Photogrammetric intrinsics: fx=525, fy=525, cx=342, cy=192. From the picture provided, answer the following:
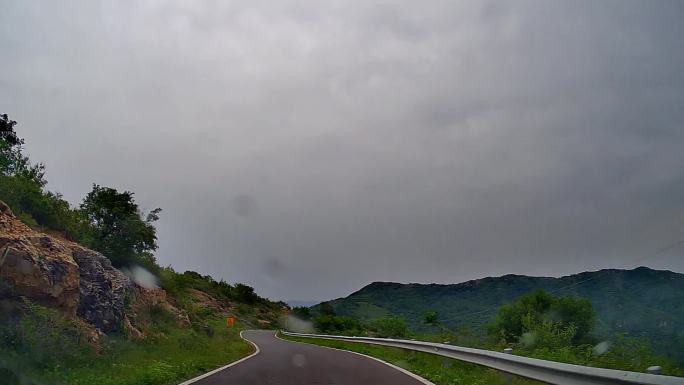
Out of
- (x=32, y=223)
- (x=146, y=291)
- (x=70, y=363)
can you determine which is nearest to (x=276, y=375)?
(x=70, y=363)

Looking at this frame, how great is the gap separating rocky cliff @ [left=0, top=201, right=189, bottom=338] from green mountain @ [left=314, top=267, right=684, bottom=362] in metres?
16.3

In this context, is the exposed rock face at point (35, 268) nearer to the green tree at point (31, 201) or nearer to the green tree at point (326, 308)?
the green tree at point (31, 201)

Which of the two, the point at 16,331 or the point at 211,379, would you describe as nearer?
the point at 16,331

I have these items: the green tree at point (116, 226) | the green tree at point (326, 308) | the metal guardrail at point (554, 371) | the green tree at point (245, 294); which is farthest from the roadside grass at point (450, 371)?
the green tree at point (245, 294)

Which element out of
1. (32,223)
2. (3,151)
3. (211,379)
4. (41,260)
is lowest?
(211,379)

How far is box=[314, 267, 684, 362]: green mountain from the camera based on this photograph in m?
23.8

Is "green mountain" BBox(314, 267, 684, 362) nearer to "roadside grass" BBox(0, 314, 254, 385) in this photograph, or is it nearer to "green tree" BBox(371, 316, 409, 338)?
"green tree" BBox(371, 316, 409, 338)

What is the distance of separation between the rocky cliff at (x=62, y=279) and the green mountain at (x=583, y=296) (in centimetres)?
1626

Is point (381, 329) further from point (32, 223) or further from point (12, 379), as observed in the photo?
point (12, 379)

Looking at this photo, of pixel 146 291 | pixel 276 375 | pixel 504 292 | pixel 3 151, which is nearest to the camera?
pixel 276 375

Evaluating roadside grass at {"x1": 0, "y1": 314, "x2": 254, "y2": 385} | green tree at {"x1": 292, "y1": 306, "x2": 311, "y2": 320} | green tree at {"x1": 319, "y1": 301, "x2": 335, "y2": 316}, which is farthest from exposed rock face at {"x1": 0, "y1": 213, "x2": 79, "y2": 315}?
green tree at {"x1": 319, "y1": 301, "x2": 335, "y2": 316}

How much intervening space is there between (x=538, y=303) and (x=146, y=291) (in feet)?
131

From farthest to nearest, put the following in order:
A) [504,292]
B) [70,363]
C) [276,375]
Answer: [504,292], [276,375], [70,363]

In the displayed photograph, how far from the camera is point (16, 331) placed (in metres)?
11.6
